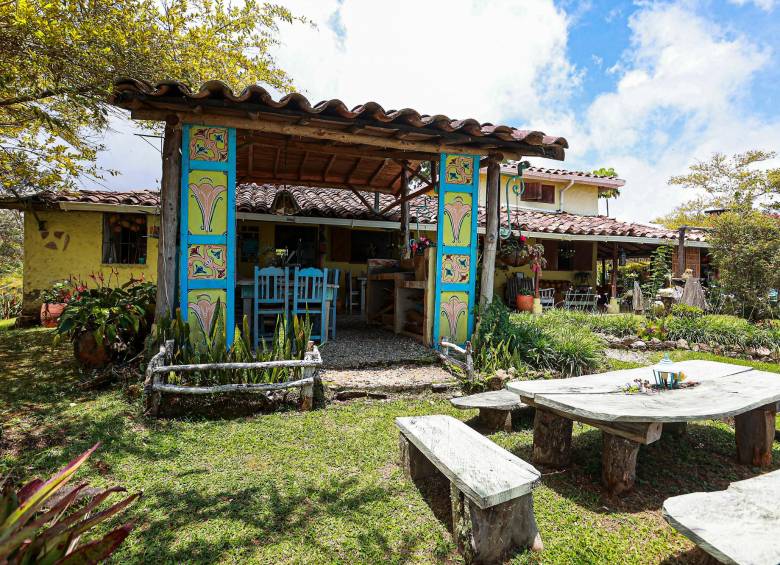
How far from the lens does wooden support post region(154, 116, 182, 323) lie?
463 cm

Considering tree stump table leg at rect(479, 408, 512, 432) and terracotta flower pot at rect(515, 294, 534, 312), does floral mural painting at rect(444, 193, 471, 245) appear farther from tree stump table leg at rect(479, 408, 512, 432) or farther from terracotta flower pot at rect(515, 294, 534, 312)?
terracotta flower pot at rect(515, 294, 534, 312)

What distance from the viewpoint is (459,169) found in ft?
19.0

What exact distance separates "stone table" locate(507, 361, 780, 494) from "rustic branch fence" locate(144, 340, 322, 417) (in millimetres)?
1882

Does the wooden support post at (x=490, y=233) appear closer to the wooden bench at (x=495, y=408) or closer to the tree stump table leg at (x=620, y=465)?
the wooden bench at (x=495, y=408)

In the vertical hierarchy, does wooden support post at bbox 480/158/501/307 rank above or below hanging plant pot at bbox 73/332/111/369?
above

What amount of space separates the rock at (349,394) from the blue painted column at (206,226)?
1515 millimetres

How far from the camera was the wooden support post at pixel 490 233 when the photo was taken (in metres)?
5.92

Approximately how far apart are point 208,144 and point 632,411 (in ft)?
15.2

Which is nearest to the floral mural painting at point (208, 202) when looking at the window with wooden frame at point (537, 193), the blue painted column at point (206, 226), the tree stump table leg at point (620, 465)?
the blue painted column at point (206, 226)

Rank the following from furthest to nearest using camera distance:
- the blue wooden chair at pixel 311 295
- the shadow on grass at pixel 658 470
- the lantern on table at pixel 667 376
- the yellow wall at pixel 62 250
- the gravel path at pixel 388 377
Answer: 1. the yellow wall at pixel 62 250
2. the blue wooden chair at pixel 311 295
3. the gravel path at pixel 388 377
4. the lantern on table at pixel 667 376
5. the shadow on grass at pixel 658 470

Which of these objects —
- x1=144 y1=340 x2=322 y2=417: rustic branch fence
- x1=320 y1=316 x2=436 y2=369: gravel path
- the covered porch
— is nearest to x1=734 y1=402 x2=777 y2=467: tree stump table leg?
x1=320 y1=316 x2=436 y2=369: gravel path

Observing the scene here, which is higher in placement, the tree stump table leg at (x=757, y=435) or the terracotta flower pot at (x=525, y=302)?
the terracotta flower pot at (x=525, y=302)

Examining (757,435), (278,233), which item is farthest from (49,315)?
(757,435)

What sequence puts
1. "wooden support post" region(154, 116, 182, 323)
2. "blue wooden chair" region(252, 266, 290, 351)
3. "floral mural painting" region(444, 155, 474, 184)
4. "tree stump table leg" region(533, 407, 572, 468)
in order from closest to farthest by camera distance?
"tree stump table leg" region(533, 407, 572, 468) → "wooden support post" region(154, 116, 182, 323) → "blue wooden chair" region(252, 266, 290, 351) → "floral mural painting" region(444, 155, 474, 184)
